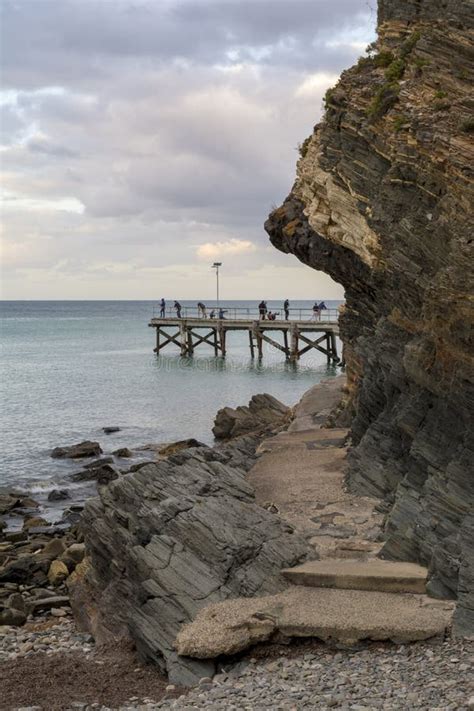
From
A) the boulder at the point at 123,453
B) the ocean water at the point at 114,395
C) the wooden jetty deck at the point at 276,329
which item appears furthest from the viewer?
the wooden jetty deck at the point at 276,329

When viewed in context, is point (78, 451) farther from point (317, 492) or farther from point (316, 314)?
point (316, 314)

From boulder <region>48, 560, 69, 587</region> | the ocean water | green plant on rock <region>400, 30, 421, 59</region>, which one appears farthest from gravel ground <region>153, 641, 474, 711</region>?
the ocean water

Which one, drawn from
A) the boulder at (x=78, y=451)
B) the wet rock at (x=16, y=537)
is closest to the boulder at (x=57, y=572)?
the wet rock at (x=16, y=537)

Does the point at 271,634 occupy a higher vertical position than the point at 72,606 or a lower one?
higher

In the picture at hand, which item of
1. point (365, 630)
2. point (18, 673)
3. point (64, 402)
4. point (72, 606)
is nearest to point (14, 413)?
point (64, 402)

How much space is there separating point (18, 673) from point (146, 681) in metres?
2.32

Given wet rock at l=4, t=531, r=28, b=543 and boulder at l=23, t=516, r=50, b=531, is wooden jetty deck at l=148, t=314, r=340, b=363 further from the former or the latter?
wet rock at l=4, t=531, r=28, b=543

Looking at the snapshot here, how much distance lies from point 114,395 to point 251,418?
71.4 ft

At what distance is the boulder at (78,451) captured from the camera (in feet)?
123

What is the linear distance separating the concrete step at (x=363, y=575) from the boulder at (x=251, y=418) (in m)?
21.0

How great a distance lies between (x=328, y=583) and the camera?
1446cm

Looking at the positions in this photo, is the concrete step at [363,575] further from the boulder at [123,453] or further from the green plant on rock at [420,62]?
the boulder at [123,453]

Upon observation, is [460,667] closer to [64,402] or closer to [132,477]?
[132,477]

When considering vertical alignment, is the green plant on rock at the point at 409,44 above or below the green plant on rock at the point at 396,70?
above
